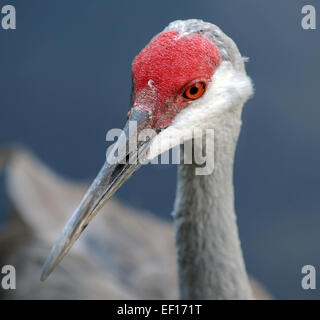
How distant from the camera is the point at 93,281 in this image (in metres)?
1.74

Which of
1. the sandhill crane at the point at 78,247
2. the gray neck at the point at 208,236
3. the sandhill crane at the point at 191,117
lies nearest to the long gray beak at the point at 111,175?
the sandhill crane at the point at 191,117

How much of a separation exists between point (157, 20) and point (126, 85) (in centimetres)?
38

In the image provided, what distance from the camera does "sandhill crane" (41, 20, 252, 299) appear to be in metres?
0.94

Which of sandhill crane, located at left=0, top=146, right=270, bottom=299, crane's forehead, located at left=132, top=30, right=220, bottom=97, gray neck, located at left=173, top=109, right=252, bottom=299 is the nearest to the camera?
crane's forehead, located at left=132, top=30, right=220, bottom=97

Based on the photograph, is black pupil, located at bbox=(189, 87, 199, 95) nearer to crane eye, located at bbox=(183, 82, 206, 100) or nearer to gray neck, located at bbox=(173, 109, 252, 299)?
crane eye, located at bbox=(183, 82, 206, 100)

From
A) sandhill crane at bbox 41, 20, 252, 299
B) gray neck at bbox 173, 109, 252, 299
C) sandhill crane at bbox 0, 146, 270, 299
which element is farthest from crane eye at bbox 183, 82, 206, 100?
sandhill crane at bbox 0, 146, 270, 299

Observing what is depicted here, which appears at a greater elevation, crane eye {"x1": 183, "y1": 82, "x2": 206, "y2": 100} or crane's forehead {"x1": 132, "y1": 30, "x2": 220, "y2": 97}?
crane's forehead {"x1": 132, "y1": 30, "x2": 220, "y2": 97}

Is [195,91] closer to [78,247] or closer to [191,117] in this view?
[191,117]

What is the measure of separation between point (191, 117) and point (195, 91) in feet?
0.16

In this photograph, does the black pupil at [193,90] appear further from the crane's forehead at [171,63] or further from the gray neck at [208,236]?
the gray neck at [208,236]

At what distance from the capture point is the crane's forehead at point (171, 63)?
0.93 m

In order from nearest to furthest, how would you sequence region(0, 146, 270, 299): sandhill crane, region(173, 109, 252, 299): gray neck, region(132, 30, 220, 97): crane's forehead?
region(132, 30, 220, 97): crane's forehead, region(173, 109, 252, 299): gray neck, region(0, 146, 270, 299): sandhill crane
